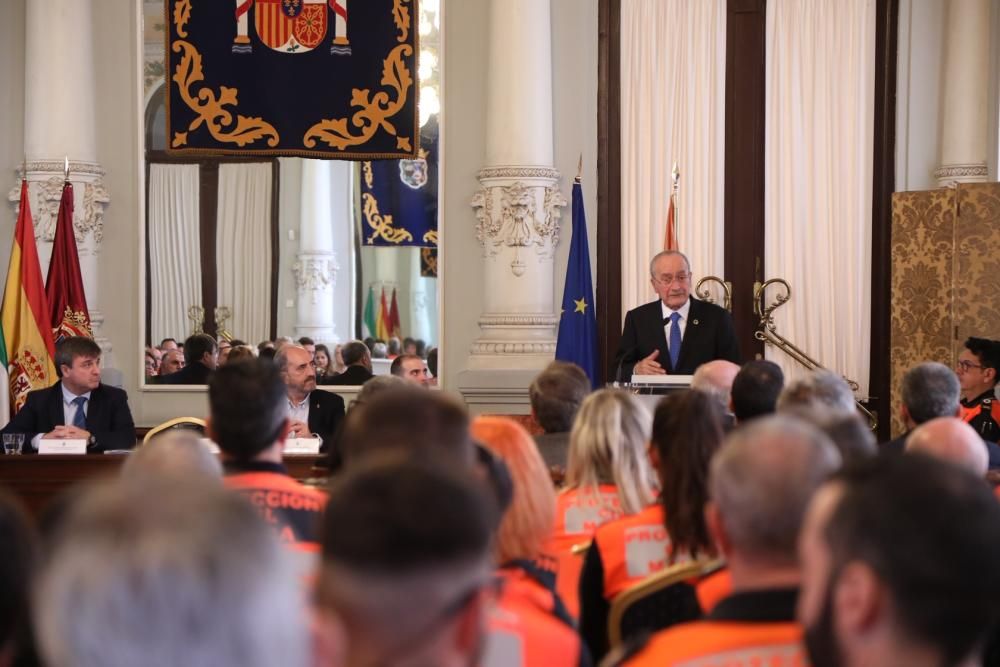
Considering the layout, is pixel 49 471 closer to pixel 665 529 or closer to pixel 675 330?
pixel 675 330

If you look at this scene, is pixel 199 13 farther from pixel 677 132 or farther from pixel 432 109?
pixel 677 132

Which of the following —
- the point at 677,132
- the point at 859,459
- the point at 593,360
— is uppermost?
the point at 677,132

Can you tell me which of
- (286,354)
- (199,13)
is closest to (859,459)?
(286,354)

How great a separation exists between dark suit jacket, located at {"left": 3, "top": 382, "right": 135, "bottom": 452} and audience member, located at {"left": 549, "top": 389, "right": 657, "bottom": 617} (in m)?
3.90

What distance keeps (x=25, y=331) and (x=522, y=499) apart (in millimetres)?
6013

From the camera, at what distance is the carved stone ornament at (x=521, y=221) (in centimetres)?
921

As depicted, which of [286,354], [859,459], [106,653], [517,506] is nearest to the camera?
[106,653]

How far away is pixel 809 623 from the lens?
1664 mm

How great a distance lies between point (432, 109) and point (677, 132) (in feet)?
5.54

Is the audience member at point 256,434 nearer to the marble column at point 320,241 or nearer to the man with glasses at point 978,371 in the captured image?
the man with glasses at point 978,371

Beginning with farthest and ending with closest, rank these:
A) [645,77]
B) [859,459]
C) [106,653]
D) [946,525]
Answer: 1. [645,77]
2. [859,459]
3. [946,525]
4. [106,653]

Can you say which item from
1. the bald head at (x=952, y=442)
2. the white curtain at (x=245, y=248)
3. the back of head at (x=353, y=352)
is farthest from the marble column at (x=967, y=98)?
the bald head at (x=952, y=442)

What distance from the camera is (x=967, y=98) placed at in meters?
9.24

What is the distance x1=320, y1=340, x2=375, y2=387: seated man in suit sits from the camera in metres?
9.56
